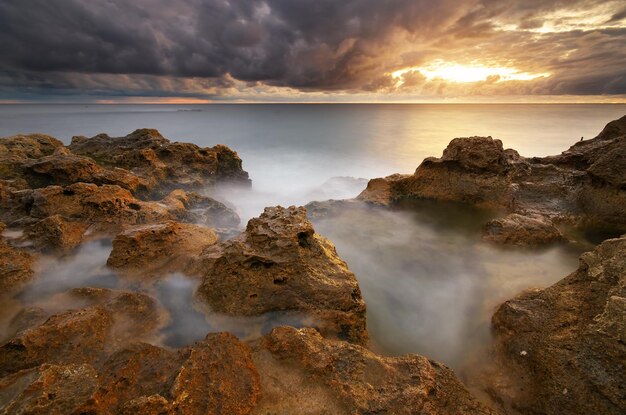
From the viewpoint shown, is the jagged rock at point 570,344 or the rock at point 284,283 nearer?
the jagged rock at point 570,344

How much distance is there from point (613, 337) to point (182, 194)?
38.7 feet

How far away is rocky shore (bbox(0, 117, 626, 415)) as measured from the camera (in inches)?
142

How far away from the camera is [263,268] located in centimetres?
585

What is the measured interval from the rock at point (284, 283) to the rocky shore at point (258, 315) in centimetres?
3

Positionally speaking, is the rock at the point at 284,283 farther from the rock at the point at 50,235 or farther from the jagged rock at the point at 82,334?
the rock at the point at 50,235

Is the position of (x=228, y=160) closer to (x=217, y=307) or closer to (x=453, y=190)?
(x=453, y=190)

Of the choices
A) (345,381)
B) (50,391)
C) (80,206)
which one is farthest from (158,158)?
(345,381)

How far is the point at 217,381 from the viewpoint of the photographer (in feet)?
12.0

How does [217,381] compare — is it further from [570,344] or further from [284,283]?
[570,344]

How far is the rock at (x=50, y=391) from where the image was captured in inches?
119

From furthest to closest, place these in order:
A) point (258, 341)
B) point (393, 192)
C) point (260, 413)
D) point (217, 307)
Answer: point (393, 192)
point (217, 307)
point (258, 341)
point (260, 413)

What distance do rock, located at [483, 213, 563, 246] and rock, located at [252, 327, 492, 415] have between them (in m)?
5.67

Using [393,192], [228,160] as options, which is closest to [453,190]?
[393,192]

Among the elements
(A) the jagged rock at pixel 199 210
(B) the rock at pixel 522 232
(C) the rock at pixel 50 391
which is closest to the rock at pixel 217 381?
(C) the rock at pixel 50 391
